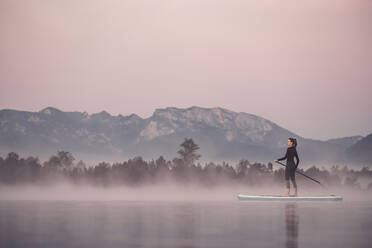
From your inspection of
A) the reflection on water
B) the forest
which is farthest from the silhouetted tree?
the reflection on water

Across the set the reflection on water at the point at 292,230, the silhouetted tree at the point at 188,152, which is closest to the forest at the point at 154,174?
the silhouetted tree at the point at 188,152

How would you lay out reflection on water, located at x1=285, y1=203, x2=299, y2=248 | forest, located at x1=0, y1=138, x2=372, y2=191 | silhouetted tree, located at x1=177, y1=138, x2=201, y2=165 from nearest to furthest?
reflection on water, located at x1=285, y1=203, x2=299, y2=248 < forest, located at x1=0, y1=138, x2=372, y2=191 < silhouetted tree, located at x1=177, y1=138, x2=201, y2=165

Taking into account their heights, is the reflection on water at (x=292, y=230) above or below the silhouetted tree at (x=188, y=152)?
below

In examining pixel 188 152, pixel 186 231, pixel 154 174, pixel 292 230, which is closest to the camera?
pixel 186 231

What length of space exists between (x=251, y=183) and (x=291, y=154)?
84.2 meters

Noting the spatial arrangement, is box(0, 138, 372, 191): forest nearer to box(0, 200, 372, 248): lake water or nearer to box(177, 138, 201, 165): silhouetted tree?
box(177, 138, 201, 165): silhouetted tree

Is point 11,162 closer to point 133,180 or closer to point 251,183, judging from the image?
point 133,180

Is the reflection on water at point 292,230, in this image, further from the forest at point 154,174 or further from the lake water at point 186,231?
the forest at point 154,174

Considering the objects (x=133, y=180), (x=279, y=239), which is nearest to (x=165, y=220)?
(x=279, y=239)

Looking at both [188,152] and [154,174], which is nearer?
[154,174]

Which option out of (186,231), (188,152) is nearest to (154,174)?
(188,152)

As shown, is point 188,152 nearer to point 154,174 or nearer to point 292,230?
point 154,174

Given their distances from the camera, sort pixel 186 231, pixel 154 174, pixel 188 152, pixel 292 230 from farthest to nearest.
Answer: pixel 188 152
pixel 154 174
pixel 292 230
pixel 186 231

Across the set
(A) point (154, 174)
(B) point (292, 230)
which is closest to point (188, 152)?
(A) point (154, 174)
